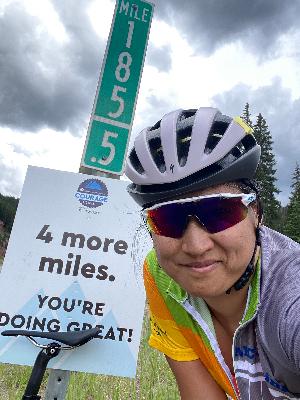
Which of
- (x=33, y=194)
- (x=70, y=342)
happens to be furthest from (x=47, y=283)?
(x=33, y=194)

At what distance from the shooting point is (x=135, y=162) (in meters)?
1.95

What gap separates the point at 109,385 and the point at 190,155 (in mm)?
3167

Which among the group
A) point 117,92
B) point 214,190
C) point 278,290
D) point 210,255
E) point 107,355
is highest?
point 117,92

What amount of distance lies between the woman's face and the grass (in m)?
2.50

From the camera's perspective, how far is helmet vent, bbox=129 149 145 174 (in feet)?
6.14

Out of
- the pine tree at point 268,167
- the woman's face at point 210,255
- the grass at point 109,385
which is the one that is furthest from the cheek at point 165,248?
the pine tree at point 268,167

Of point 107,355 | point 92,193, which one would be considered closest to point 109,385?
point 107,355

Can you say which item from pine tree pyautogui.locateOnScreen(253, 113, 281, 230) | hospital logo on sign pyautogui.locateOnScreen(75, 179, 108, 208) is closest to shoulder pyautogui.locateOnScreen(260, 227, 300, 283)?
hospital logo on sign pyautogui.locateOnScreen(75, 179, 108, 208)

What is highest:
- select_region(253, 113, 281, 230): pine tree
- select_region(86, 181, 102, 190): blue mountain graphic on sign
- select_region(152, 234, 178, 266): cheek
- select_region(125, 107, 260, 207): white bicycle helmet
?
select_region(253, 113, 281, 230): pine tree

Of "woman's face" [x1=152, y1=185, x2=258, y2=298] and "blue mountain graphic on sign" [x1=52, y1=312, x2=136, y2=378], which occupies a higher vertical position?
"woman's face" [x1=152, y1=185, x2=258, y2=298]

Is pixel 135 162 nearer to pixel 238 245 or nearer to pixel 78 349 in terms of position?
pixel 238 245

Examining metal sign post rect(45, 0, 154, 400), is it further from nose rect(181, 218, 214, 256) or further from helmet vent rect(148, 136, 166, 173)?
nose rect(181, 218, 214, 256)

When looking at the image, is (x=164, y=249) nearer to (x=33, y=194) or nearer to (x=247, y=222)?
(x=247, y=222)

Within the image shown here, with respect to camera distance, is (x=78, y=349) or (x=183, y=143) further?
(x=78, y=349)
